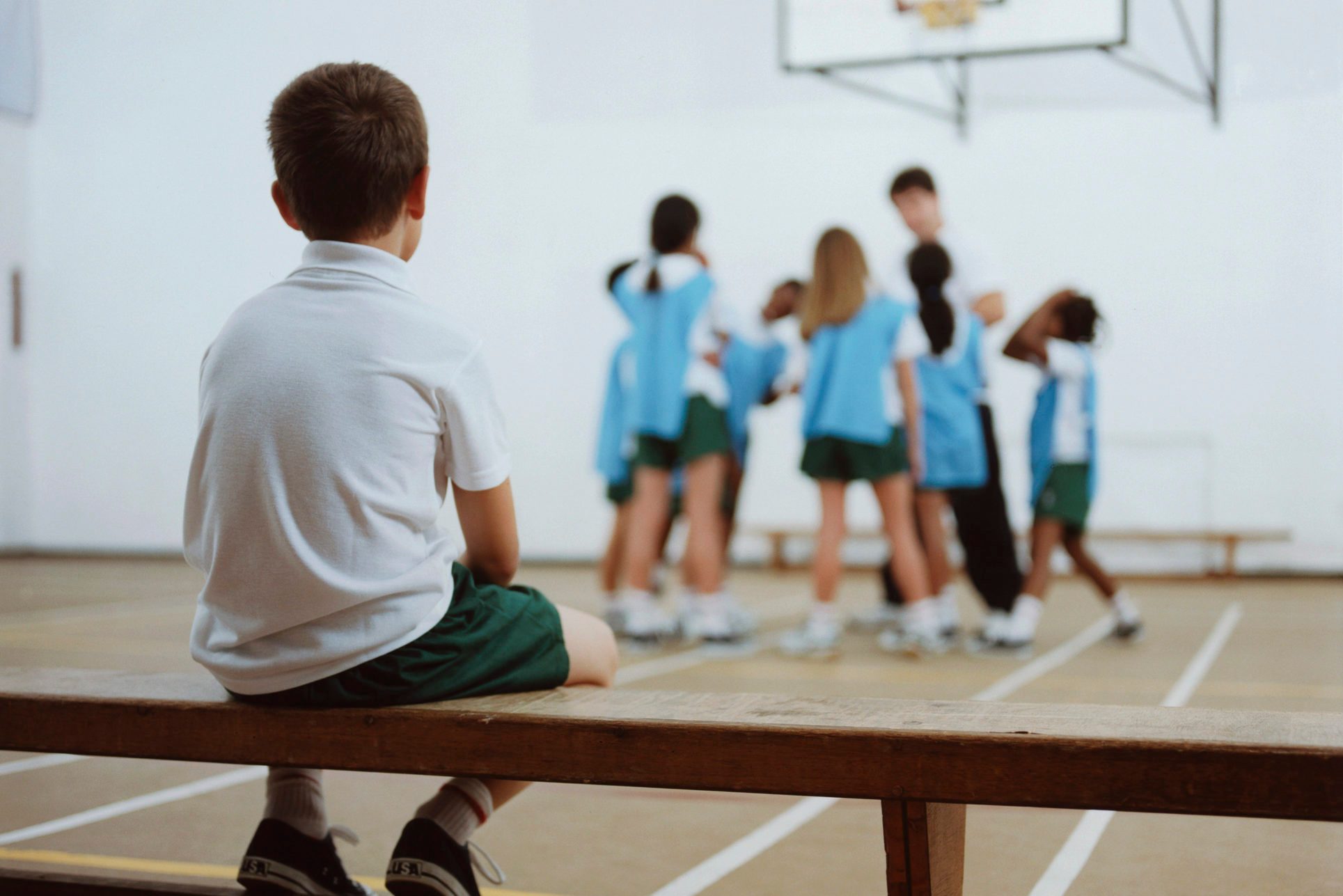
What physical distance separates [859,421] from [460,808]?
9.90ft

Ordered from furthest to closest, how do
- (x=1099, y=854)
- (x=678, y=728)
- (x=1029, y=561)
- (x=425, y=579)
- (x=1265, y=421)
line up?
1. (x=1265, y=421)
2. (x=1029, y=561)
3. (x=1099, y=854)
4. (x=425, y=579)
5. (x=678, y=728)

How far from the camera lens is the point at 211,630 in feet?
5.07

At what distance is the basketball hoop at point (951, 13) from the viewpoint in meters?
Result: 7.61

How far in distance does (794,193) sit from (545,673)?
7.66 metres

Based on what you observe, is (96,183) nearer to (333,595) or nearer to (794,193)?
(333,595)

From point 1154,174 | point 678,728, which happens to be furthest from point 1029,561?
point 1154,174

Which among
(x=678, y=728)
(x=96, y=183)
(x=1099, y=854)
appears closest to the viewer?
(x=678, y=728)

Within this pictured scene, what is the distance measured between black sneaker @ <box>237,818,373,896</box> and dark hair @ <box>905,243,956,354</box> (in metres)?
3.55

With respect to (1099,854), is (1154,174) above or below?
above

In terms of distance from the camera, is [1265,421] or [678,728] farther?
[1265,421]

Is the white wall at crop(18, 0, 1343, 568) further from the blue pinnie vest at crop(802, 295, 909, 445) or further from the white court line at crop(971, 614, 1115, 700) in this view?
the white court line at crop(971, 614, 1115, 700)

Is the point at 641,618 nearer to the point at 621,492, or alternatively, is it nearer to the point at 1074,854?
the point at 621,492

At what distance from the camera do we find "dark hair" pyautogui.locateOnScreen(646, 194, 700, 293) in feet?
15.0

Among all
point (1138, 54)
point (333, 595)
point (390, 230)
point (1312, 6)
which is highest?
point (1138, 54)
